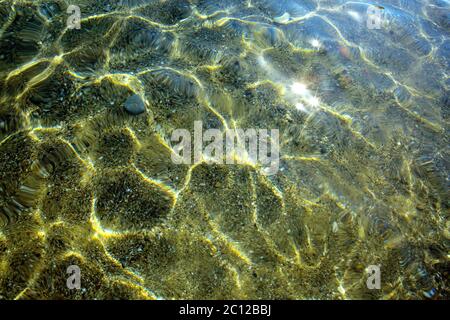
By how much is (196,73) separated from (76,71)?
1.32 meters

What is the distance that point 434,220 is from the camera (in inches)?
118

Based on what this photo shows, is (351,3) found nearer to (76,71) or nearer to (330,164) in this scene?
(330,164)

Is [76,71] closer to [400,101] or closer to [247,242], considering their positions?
[247,242]

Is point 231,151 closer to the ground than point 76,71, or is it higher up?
closer to the ground

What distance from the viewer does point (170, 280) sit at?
2.42m

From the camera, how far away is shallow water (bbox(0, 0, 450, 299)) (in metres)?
2.49

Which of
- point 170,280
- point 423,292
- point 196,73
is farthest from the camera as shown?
point 196,73

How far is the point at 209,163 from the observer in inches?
118

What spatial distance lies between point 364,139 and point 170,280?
2.56 metres

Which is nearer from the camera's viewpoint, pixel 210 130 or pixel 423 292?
pixel 423 292

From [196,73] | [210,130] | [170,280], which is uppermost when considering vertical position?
[196,73]

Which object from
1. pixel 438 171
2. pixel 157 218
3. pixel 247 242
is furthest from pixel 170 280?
pixel 438 171

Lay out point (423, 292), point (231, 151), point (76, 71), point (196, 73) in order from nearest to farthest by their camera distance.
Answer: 1. point (423, 292)
2. point (231, 151)
3. point (76, 71)
4. point (196, 73)

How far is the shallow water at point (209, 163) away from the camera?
249 centimetres
